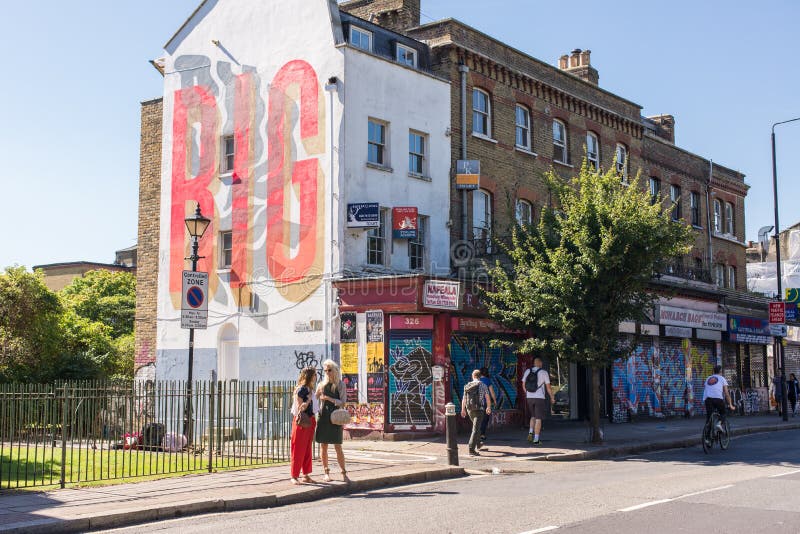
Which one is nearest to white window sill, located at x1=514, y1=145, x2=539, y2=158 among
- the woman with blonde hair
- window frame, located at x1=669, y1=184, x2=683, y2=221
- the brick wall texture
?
window frame, located at x1=669, y1=184, x2=683, y2=221

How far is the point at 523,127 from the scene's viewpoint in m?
28.0

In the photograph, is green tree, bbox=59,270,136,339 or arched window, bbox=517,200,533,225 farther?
green tree, bbox=59,270,136,339

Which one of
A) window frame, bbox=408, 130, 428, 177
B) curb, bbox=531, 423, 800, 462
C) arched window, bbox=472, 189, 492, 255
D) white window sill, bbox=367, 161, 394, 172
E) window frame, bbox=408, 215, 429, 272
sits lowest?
curb, bbox=531, 423, 800, 462

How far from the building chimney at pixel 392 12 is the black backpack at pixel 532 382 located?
1304cm

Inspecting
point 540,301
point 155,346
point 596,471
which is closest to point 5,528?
point 596,471

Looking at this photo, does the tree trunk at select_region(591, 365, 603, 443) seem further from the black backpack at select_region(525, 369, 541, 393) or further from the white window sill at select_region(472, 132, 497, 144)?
the white window sill at select_region(472, 132, 497, 144)

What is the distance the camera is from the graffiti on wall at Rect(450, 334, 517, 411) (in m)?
21.8

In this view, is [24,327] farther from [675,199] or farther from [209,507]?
[675,199]

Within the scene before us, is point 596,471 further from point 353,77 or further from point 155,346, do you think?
point 155,346

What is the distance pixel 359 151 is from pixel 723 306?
17.3 m

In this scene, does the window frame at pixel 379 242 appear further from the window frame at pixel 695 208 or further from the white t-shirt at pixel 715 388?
the window frame at pixel 695 208

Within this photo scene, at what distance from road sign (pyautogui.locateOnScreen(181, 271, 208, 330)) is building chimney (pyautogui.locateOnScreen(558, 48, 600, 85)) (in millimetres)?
21365

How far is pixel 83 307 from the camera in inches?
2138

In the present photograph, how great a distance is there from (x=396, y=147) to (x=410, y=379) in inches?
271
